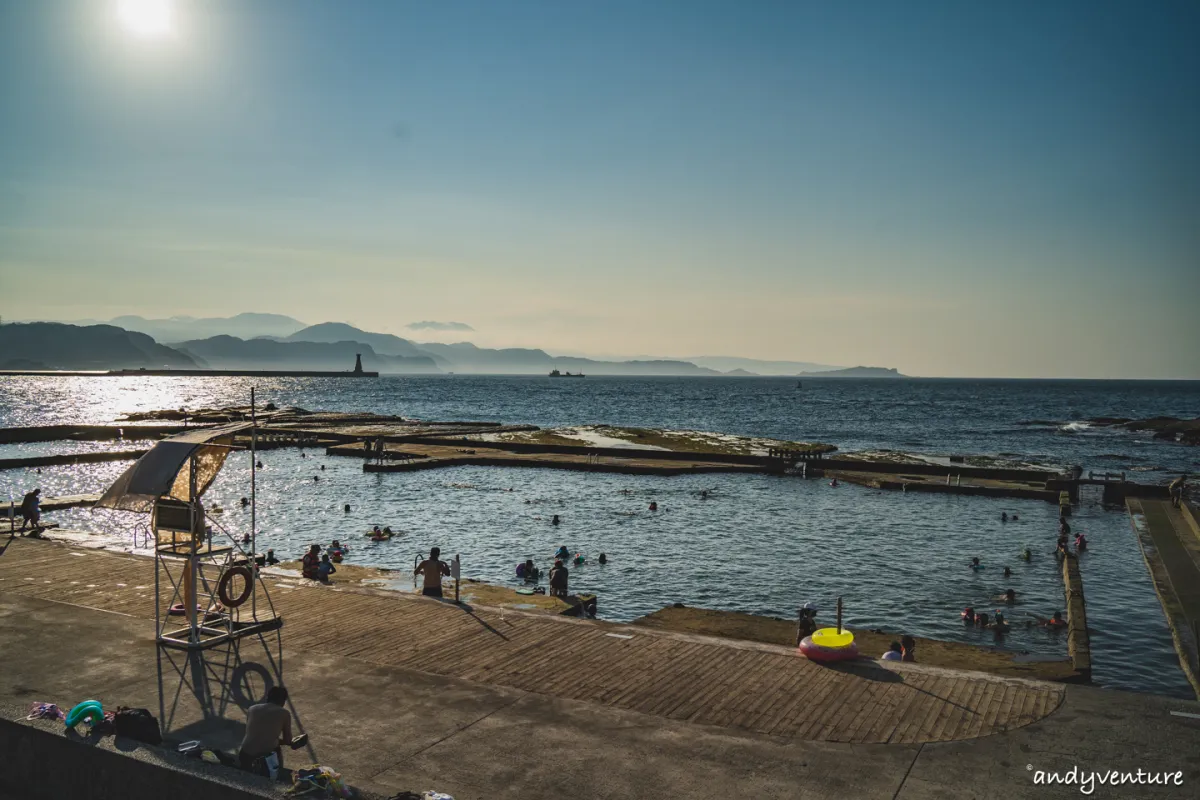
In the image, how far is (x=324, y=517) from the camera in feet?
137

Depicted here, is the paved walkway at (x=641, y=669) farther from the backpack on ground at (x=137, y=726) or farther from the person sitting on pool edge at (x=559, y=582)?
the person sitting on pool edge at (x=559, y=582)

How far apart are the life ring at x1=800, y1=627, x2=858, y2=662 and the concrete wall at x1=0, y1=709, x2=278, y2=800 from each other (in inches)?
345

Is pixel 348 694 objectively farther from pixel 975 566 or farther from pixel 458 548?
pixel 975 566

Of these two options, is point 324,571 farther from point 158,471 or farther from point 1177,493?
point 1177,493

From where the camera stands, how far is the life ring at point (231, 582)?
583 inches

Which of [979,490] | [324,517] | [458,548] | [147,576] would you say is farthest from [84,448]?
[979,490]

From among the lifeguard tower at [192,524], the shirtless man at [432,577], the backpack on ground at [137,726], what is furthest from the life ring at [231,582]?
the backpack on ground at [137,726]

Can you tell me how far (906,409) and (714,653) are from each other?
18218cm

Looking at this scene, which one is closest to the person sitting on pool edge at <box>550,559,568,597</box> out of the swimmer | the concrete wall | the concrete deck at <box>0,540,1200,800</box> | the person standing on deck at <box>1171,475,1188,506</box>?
the concrete deck at <box>0,540,1200,800</box>

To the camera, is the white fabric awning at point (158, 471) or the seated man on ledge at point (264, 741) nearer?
the seated man on ledge at point (264, 741)

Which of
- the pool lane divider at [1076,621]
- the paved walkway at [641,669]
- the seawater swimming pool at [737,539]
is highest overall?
the paved walkway at [641,669]

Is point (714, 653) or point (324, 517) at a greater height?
point (714, 653)

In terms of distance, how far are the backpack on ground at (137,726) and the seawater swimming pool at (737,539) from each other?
16215 mm

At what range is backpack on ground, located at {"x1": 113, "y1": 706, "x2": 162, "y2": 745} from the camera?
973 cm
